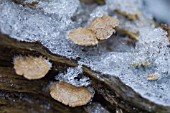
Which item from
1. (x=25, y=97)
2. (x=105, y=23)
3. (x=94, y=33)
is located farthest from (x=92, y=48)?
(x=25, y=97)

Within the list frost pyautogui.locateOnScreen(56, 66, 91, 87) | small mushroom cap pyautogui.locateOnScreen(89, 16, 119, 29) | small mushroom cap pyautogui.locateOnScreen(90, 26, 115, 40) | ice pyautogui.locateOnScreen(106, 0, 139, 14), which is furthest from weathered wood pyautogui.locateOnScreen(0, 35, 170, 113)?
ice pyautogui.locateOnScreen(106, 0, 139, 14)

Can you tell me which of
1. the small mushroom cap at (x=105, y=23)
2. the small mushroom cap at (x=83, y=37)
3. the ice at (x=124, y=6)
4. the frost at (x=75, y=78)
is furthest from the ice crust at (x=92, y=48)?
the ice at (x=124, y=6)

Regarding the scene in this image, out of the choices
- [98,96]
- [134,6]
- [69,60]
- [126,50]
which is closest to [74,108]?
[98,96]

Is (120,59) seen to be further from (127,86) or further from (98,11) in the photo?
(98,11)

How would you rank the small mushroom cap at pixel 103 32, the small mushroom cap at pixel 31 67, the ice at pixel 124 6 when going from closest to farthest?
1. the small mushroom cap at pixel 31 67
2. the small mushroom cap at pixel 103 32
3. the ice at pixel 124 6

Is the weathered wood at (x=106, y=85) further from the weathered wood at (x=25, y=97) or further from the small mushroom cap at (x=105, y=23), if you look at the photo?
the small mushroom cap at (x=105, y=23)

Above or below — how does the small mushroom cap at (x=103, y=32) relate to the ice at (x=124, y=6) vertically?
above

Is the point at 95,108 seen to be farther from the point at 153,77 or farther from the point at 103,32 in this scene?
the point at 103,32
